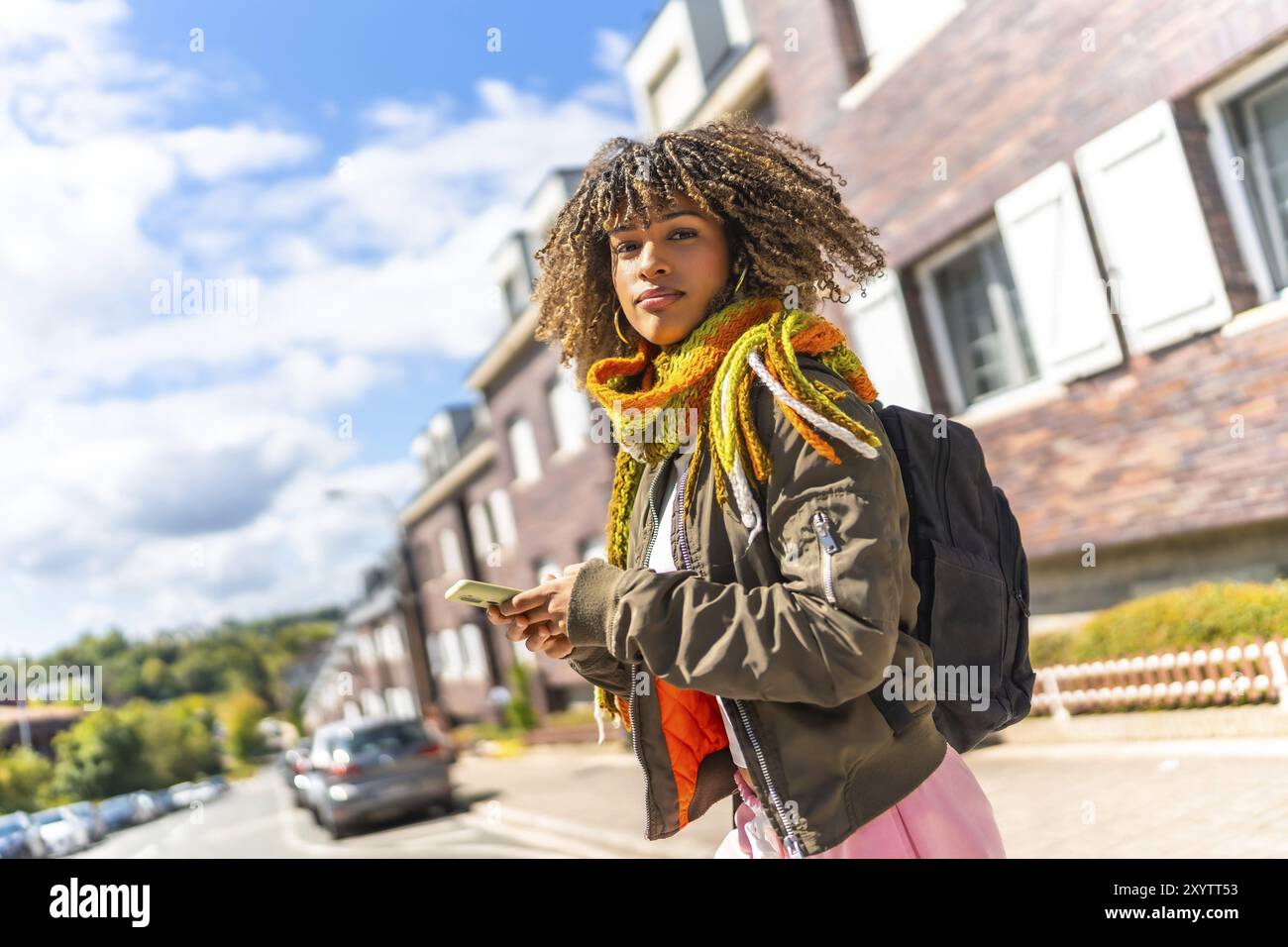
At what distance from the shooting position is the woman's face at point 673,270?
182 centimetres

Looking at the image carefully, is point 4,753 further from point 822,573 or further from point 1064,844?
point 822,573

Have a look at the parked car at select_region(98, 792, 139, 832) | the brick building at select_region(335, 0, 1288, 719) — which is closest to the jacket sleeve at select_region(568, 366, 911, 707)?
the brick building at select_region(335, 0, 1288, 719)

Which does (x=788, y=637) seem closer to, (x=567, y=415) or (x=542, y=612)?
(x=542, y=612)

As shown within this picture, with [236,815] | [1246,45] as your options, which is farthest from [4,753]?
[236,815]

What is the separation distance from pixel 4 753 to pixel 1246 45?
9356 millimetres

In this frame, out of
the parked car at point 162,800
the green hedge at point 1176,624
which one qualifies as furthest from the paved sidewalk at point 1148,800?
the parked car at point 162,800

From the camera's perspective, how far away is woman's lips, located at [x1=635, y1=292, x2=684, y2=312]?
1817mm

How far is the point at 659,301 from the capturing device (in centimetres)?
182

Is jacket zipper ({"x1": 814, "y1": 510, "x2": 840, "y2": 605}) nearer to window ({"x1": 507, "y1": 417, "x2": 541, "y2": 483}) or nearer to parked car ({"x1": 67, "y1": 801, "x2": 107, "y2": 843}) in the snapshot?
parked car ({"x1": 67, "y1": 801, "x2": 107, "y2": 843})

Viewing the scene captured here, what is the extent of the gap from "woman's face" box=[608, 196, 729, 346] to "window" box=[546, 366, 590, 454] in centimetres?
1953

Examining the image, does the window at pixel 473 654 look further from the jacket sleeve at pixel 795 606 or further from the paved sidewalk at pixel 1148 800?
the jacket sleeve at pixel 795 606

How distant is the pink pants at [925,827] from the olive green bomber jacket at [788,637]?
2.7 inches

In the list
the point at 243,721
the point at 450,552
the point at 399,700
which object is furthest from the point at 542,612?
the point at 399,700

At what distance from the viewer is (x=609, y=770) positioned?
48.4 ft
